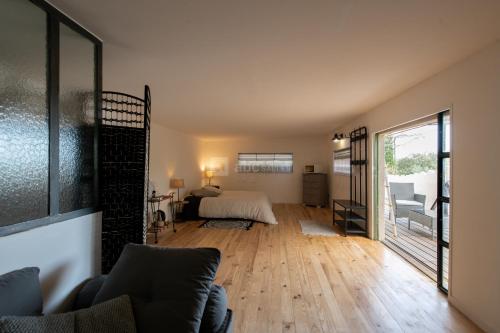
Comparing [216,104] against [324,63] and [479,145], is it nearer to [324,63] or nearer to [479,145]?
[324,63]

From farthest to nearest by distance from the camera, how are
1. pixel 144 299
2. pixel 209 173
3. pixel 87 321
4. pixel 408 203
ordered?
pixel 209 173 < pixel 408 203 < pixel 144 299 < pixel 87 321

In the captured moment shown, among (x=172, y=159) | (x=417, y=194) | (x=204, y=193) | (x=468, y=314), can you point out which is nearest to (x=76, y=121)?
(x=468, y=314)

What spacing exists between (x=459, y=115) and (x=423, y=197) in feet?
11.6

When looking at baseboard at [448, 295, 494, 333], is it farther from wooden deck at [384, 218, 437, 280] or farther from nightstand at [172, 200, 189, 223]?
nightstand at [172, 200, 189, 223]

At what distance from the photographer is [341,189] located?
222 inches

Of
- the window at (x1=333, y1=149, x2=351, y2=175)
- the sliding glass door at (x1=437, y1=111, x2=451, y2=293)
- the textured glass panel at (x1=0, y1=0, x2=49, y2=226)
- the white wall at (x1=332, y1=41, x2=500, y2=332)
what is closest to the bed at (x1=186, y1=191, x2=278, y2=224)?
the window at (x1=333, y1=149, x2=351, y2=175)

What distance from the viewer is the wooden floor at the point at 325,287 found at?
1836mm

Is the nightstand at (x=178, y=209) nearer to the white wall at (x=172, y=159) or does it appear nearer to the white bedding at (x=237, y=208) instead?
the white wall at (x=172, y=159)

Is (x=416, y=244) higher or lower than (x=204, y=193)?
lower

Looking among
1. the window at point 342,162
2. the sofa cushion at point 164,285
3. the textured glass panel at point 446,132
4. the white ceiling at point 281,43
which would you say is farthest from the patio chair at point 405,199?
the sofa cushion at point 164,285

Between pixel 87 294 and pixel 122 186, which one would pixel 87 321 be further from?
pixel 122 186

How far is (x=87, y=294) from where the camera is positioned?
1295 mm

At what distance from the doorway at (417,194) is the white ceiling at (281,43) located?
31.8 inches

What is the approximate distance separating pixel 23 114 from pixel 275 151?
22.6ft
